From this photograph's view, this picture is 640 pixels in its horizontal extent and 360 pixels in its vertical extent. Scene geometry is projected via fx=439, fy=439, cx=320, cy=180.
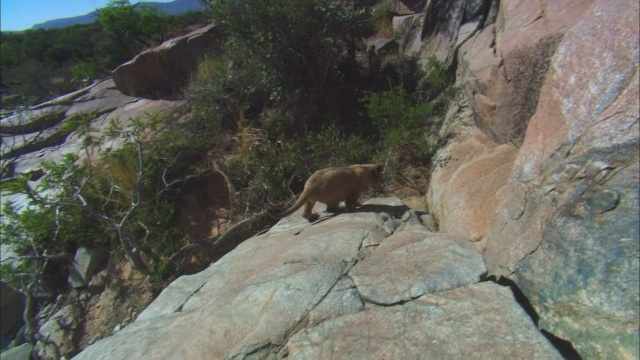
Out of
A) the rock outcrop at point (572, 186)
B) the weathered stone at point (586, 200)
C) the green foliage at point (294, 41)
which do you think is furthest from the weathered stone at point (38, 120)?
the weathered stone at point (586, 200)

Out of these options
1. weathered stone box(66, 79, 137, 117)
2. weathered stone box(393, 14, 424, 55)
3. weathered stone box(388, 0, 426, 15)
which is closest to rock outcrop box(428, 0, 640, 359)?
weathered stone box(393, 14, 424, 55)

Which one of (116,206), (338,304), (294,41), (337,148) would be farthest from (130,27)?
(338,304)

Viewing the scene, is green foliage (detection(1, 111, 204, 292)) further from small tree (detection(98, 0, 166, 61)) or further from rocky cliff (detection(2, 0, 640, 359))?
small tree (detection(98, 0, 166, 61))

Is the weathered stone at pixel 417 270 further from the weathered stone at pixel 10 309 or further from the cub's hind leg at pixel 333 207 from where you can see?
the weathered stone at pixel 10 309

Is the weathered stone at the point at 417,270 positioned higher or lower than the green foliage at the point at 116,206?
higher

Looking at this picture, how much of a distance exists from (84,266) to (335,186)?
17.1 feet

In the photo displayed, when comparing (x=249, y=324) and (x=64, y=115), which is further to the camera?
(x=64, y=115)

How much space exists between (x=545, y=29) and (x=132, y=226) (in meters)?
6.89

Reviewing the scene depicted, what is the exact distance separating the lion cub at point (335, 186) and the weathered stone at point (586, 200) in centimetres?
225

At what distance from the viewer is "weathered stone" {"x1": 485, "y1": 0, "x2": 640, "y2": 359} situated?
2.33m

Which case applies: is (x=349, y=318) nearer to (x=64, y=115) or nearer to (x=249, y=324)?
(x=249, y=324)

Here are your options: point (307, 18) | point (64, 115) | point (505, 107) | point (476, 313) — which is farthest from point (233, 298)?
point (64, 115)

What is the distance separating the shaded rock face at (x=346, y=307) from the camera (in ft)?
8.78

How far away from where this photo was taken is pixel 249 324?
11.1 feet
